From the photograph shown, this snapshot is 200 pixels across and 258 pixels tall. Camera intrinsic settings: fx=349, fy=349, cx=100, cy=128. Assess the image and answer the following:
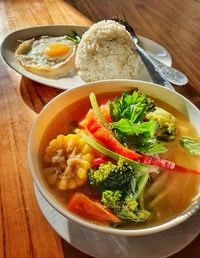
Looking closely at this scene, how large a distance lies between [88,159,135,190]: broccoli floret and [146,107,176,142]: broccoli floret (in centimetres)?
17

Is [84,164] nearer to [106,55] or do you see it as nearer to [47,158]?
[47,158]

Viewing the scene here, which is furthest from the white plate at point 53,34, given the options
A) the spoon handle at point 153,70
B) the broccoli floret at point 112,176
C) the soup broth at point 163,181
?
the broccoli floret at point 112,176

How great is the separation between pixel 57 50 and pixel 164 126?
1.93 feet

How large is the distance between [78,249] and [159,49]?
2.83 feet

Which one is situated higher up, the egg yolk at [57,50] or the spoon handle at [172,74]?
the spoon handle at [172,74]

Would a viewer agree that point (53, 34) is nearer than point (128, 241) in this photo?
No

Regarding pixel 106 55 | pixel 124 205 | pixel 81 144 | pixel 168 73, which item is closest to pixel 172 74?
pixel 168 73

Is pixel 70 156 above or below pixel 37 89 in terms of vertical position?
above

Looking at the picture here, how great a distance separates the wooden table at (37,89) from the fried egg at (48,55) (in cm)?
6

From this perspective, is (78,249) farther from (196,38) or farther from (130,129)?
(196,38)

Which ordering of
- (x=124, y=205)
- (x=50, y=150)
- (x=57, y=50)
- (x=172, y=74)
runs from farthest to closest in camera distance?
(x=57, y=50) → (x=172, y=74) → (x=50, y=150) → (x=124, y=205)

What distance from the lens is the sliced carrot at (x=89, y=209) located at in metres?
0.73

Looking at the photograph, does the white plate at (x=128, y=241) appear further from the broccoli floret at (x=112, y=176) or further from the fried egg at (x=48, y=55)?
the fried egg at (x=48, y=55)

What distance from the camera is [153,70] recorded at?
1.18 metres
